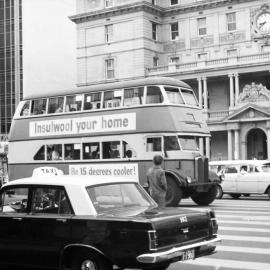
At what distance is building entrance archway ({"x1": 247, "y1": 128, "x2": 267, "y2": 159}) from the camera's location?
49219mm

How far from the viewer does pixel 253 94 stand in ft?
155

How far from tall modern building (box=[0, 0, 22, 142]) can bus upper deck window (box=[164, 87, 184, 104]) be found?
177 ft

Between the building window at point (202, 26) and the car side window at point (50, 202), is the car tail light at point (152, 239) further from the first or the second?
the building window at point (202, 26)

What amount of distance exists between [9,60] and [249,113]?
37307 millimetres

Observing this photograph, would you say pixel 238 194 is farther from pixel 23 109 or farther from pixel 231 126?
pixel 231 126

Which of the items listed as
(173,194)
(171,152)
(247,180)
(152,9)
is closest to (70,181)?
(173,194)

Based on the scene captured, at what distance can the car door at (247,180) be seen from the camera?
24047mm

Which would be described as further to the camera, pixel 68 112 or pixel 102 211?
pixel 68 112

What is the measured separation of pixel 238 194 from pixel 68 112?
8.13 m

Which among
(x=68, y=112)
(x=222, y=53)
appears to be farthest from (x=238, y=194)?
(x=222, y=53)

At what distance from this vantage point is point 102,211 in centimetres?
787

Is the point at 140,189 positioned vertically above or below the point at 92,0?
below

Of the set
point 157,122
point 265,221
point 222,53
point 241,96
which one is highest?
point 222,53

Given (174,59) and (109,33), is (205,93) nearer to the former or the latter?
(174,59)
